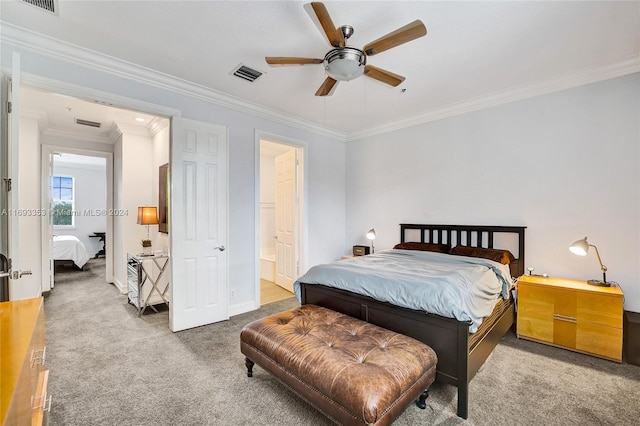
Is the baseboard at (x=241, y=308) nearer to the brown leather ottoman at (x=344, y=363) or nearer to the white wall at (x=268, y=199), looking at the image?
the brown leather ottoman at (x=344, y=363)

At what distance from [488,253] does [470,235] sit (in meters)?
0.49

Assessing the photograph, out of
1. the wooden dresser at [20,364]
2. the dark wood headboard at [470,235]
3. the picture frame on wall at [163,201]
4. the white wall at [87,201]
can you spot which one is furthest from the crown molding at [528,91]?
the white wall at [87,201]

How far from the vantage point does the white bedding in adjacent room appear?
1.94m

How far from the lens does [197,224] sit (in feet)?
10.9

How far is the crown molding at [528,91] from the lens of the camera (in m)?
2.76

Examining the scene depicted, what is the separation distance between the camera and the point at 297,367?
1708 millimetres

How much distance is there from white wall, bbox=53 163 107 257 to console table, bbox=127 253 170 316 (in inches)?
232

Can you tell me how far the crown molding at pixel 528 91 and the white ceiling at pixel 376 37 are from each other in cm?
1

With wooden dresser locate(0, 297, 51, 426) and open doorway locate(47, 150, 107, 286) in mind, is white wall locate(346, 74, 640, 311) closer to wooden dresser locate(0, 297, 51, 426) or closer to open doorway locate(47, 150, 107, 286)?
wooden dresser locate(0, 297, 51, 426)

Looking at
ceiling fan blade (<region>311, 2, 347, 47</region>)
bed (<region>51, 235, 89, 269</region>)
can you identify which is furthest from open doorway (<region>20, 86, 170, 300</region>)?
ceiling fan blade (<region>311, 2, 347, 47</region>)

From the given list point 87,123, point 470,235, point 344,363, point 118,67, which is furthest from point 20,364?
point 87,123

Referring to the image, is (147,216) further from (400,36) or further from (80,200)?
(80,200)

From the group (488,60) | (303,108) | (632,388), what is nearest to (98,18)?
(303,108)

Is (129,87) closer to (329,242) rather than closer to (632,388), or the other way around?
(329,242)
